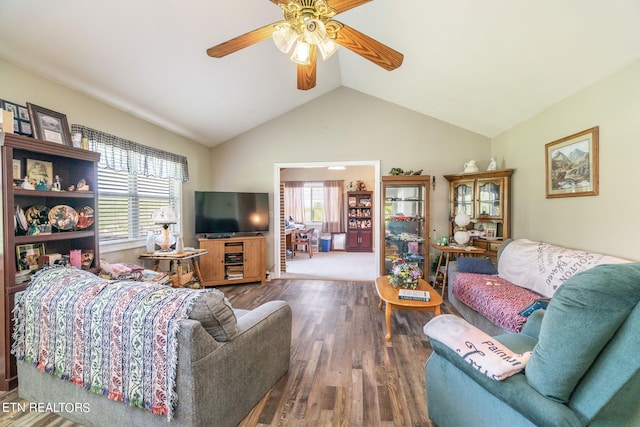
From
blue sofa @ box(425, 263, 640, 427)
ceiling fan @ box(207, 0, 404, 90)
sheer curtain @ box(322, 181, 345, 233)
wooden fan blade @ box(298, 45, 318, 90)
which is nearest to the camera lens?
blue sofa @ box(425, 263, 640, 427)

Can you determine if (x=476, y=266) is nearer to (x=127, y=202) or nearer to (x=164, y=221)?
(x=164, y=221)

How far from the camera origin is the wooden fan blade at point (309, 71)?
1.88 m

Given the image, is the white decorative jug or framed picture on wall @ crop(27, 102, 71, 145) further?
the white decorative jug

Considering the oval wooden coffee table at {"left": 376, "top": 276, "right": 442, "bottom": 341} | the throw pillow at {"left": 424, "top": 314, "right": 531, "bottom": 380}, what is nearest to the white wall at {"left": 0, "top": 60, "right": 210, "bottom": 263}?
the oval wooden coffee table at {"left": 376, "top": 276, "right": 442, "bottom": 341}

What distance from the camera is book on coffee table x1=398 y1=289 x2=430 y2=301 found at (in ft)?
8.30

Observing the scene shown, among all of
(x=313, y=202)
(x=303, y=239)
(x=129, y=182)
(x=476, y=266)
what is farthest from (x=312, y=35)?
(x=313, y=202)

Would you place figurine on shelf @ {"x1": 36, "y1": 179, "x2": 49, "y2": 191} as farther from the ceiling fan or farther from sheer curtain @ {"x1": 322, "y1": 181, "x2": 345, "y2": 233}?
sheer curtain @ {"x1": 322, "y1": 181, "x2": 345, "y2": 233}

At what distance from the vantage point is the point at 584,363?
950 mm

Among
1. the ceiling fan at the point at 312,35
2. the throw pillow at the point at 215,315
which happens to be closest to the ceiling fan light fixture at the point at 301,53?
the ceiling fan at the point at 312,35

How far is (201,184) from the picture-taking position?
483 centimetres

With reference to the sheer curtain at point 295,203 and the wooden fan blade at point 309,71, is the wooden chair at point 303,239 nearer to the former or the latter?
the sheer curtain at point 295,203

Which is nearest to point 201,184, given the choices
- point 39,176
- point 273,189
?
point 273,189

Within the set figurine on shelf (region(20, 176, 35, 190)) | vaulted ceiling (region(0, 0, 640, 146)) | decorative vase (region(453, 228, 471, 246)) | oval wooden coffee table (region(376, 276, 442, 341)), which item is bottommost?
oval wooden coffee table (region(376, 276, 442, 341))

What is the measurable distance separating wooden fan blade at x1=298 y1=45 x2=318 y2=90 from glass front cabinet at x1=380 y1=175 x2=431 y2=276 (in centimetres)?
245
